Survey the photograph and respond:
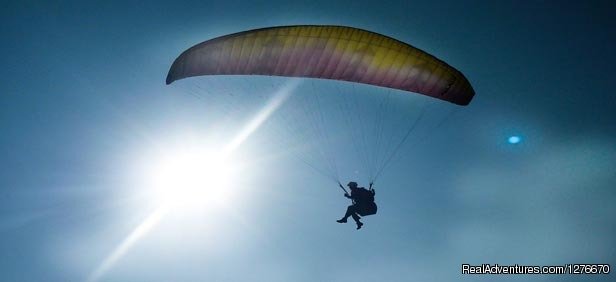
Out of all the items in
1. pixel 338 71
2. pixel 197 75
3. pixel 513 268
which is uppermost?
pixel 338 71

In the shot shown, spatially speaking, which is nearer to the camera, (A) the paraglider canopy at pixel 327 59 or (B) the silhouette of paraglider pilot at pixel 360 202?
(A) the paraglider canopy at pixel 327 59

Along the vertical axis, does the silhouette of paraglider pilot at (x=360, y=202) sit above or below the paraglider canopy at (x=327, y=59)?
below

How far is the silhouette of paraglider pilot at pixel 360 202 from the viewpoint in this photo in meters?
13.2

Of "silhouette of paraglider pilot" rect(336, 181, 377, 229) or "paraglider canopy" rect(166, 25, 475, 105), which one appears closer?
"paraglider canopy" rect(166, 25, 475, 105)

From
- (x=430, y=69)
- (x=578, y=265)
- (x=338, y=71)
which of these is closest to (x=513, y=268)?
(x=578, y=265)

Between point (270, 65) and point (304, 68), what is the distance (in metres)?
1.19

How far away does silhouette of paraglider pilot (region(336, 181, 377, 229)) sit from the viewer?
13.2 meters

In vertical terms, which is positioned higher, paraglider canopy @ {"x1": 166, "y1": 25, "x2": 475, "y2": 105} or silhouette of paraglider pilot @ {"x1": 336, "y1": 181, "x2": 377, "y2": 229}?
paraglider canopy @ {"x1": 166, "y1": 25, "x2": 475, "y2": 105}

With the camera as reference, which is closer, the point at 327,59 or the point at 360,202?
the point at 327,59

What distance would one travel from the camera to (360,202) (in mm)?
13234

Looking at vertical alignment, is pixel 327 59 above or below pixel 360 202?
above

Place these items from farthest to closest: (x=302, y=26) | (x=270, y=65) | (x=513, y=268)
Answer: (x=513, y=268) → (x=270, y=65) → (x=302, y=26)

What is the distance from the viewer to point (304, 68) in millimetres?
12188

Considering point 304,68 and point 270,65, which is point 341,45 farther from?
point 270,65
